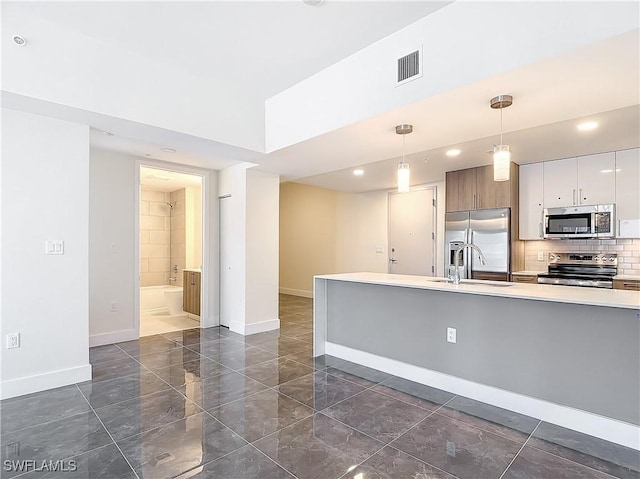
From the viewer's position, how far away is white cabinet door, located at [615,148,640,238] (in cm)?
398

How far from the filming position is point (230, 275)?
16.9 ft

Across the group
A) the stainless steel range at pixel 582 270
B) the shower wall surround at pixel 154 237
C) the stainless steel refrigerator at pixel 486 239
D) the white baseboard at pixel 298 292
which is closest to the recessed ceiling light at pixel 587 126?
the stainless steel refrigerator at pixel 486 239

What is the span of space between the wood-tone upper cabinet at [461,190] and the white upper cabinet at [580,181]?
0.92m

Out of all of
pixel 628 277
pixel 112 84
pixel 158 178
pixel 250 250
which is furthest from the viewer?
pixel 158 178

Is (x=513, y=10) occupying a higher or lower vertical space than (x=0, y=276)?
higher

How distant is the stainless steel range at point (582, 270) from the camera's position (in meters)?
4.08

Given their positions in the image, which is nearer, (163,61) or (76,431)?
(76,431)

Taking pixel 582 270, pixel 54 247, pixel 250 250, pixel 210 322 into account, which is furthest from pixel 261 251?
pixel 582 270

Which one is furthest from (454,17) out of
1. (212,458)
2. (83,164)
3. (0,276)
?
(0,276)

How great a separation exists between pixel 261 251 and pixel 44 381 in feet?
9.19

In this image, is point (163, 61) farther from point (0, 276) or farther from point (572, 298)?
point (572, 298)

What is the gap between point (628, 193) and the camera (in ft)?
13.3

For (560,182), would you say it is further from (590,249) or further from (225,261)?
(225,261)

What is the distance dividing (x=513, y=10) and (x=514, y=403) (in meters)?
2.64
